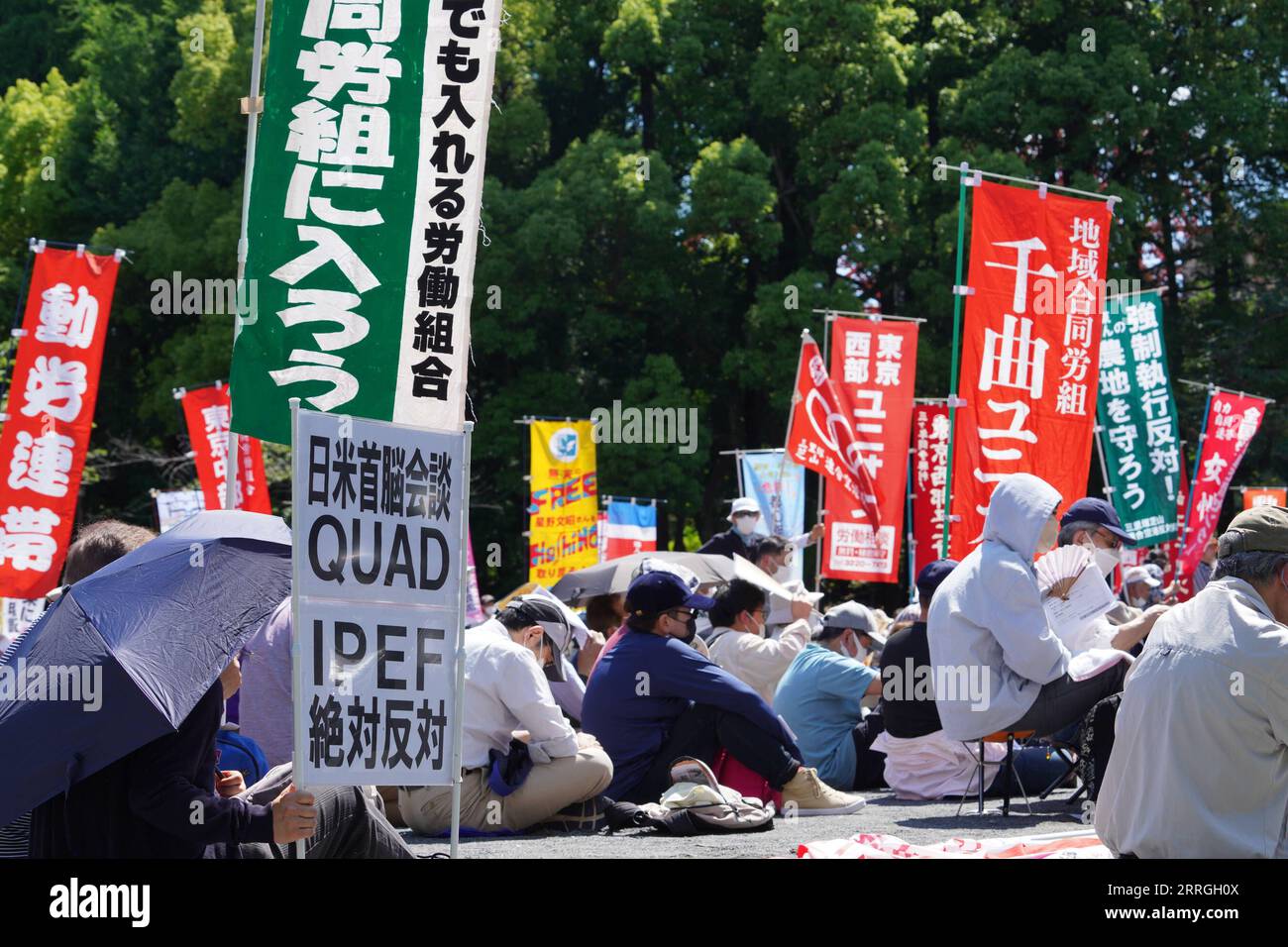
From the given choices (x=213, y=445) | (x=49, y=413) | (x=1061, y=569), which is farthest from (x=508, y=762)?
(x=213, y=445)

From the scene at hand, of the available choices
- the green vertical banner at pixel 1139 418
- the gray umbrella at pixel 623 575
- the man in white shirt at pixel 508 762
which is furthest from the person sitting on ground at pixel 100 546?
the green vertical banner at pixel 1139 418

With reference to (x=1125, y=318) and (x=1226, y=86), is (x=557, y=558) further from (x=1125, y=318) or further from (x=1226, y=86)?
(x=1226, y=86)

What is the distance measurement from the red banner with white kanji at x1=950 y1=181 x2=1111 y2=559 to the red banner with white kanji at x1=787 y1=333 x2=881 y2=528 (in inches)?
218

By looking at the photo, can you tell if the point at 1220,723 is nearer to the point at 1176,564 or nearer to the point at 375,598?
the point at 375,598

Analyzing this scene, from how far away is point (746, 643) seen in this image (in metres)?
9.65

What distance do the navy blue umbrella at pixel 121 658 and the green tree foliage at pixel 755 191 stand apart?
21821 mm

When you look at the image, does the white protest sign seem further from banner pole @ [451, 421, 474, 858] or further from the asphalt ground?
the asphalt ground

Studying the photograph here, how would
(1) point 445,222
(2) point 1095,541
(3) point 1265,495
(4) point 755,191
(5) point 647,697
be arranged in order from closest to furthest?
(1) point 445,222
(5) point 647,697
(2) point 1095,541
(3) point 1265,495
(4) point 755,191

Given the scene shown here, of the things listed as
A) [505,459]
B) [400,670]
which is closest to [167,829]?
[400,670]

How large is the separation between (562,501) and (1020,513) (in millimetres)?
14681

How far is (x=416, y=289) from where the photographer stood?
654 centimetres

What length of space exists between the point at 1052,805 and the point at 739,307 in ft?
75.6

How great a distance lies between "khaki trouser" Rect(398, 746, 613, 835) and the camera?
Answer: 310 inches

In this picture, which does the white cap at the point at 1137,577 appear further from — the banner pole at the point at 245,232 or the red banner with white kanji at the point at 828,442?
the banner pole at the point at 245,232
